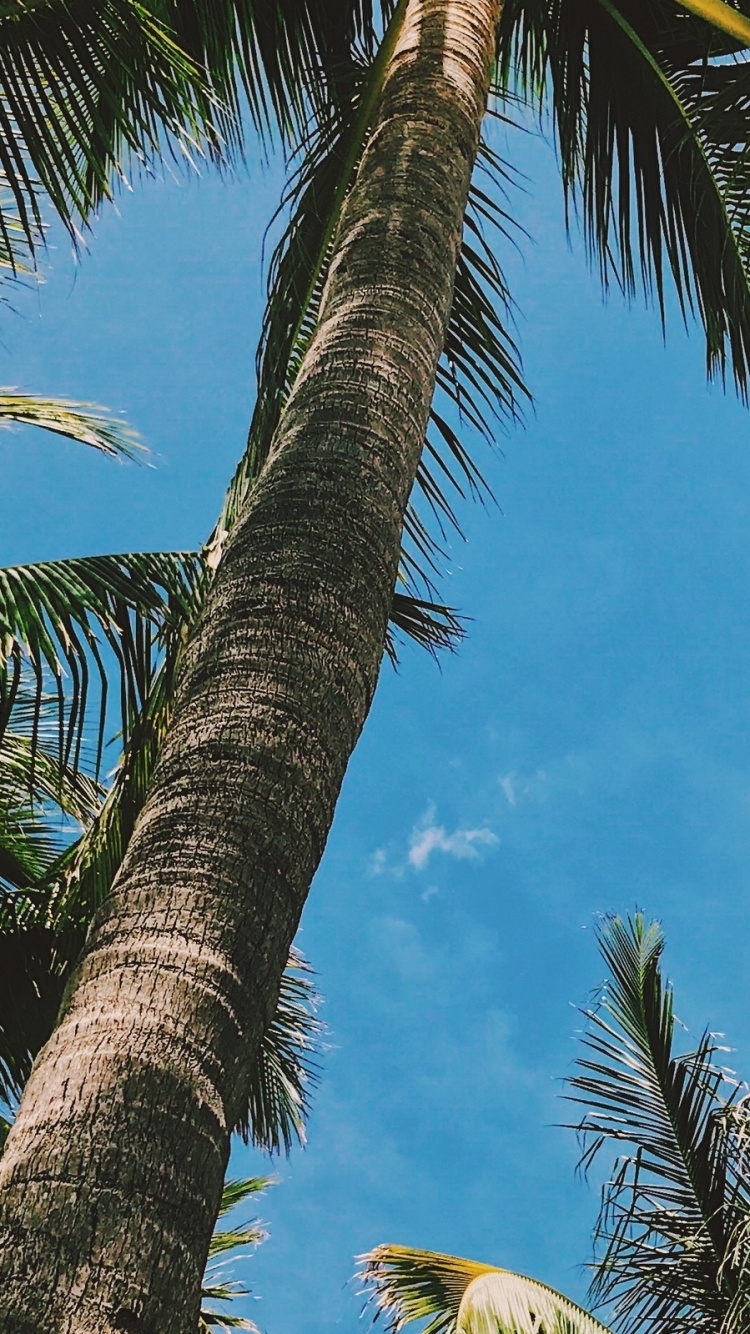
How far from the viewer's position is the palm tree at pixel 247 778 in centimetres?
118

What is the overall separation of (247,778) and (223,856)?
0.14m

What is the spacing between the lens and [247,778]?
1.66m

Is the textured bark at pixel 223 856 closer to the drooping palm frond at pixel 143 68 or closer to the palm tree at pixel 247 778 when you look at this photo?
the palm tree at pixel 247 778

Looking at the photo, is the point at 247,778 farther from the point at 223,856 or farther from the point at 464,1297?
the point at 464,1297

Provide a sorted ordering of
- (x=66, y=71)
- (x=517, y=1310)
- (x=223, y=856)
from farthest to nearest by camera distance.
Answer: (x=517, y=1310) → (x=66, y=71) → (x=223, y=856)

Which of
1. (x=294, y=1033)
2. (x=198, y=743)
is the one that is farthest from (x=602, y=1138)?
(x=198, y=743)

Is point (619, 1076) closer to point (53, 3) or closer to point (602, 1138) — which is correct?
point (602, 1138)

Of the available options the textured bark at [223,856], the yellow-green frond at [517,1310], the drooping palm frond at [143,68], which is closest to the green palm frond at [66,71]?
the drooping palm frond at [143,68]

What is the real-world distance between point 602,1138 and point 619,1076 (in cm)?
41

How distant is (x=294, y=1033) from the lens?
725 centimetres

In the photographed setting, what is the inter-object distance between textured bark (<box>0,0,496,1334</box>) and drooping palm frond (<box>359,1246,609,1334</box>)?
198 inches

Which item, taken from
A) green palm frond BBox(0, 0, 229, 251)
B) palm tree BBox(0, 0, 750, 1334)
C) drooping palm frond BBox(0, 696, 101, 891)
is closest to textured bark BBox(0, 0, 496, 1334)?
palm tree BBox(0, 0, 750, 1334)

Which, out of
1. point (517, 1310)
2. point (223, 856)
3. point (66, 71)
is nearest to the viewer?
point (223, 856)

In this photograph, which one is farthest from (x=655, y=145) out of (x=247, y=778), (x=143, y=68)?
(x=247, y=778)
